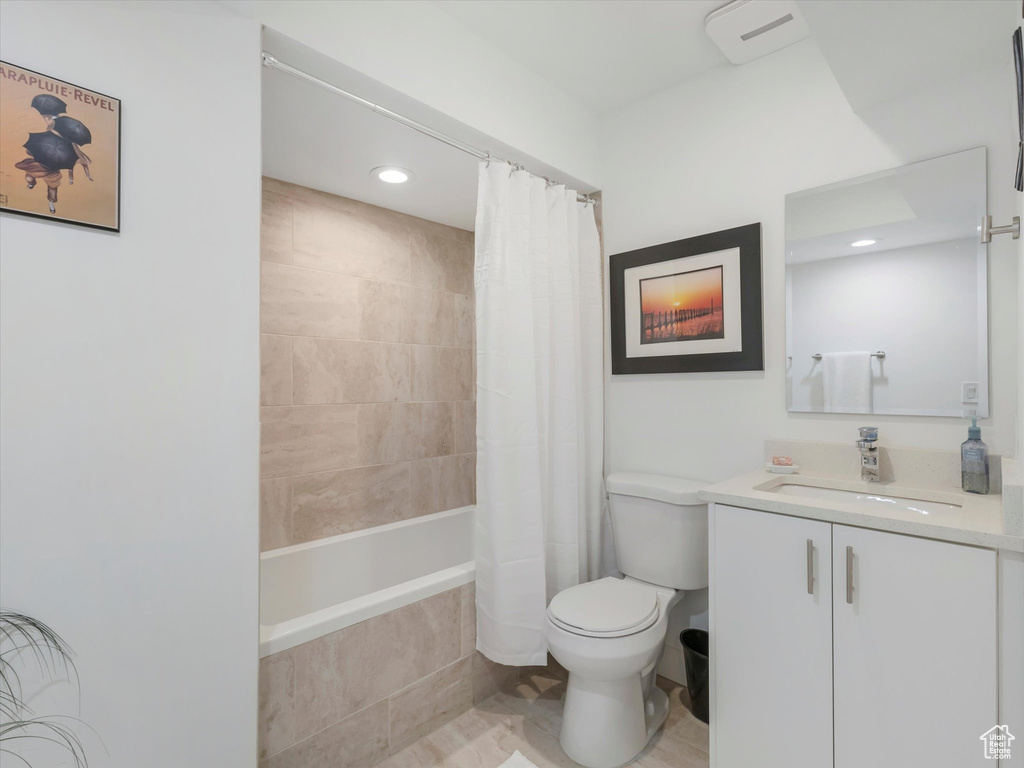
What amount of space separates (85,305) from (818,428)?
7.49 feet

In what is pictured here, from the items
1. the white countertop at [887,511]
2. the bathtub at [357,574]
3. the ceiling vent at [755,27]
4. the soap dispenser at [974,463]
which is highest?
the ceiling vent at [755,27]

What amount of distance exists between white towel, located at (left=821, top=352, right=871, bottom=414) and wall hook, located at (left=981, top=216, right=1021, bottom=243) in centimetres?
46

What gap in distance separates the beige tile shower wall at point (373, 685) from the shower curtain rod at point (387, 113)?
67.9 inches

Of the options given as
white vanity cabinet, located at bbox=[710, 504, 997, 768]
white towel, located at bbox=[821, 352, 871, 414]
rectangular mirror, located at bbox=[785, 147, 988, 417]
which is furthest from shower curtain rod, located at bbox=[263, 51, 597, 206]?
white vanity cabinet, located at bbox=[710, 504, 997, 768]

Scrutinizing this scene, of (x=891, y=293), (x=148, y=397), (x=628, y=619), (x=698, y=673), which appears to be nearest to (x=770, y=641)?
(x=628, y=619)

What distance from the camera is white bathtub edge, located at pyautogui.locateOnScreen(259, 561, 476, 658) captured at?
150cm

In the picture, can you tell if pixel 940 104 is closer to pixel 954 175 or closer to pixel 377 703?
pixel 954 175

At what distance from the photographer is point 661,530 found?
204 cm

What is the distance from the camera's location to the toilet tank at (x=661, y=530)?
1983 millimetres

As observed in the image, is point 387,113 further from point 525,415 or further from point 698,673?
point 698,673

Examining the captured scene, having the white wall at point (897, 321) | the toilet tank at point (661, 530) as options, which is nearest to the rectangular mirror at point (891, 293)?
the white wall at point (897, 321)

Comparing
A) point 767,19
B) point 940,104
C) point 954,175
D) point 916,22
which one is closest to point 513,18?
point 767,19

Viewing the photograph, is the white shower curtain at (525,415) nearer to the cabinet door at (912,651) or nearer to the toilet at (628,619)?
the toilet at (628,619)

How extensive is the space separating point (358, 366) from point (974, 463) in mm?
2474
